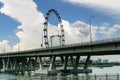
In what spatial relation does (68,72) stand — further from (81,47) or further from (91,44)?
(91,44)

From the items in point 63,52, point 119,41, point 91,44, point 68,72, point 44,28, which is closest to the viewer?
point 119,41

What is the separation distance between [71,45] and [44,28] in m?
66.9

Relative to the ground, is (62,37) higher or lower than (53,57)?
higher

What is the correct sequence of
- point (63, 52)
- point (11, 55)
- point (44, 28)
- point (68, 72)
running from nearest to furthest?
point (63, 52)
point (68, 72)
point (44, 28)
point (11, 55)

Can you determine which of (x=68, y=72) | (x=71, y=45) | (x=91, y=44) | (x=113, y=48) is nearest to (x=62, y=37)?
(x=68, y=72)

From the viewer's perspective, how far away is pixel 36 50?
15612 cm

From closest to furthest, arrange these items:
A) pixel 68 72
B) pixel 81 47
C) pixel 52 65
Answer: pixel 81 47, pixel 68 72, pixel 52 65

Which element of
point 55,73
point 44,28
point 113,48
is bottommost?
point 55,73

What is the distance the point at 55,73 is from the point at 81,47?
2850cm

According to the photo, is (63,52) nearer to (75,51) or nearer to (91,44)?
(75,51)

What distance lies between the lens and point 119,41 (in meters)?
87.0

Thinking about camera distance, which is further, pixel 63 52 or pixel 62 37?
pixel 62 37

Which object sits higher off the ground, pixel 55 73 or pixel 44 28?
pixel 44 28

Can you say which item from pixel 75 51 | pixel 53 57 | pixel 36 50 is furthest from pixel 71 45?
pixel 36 50
